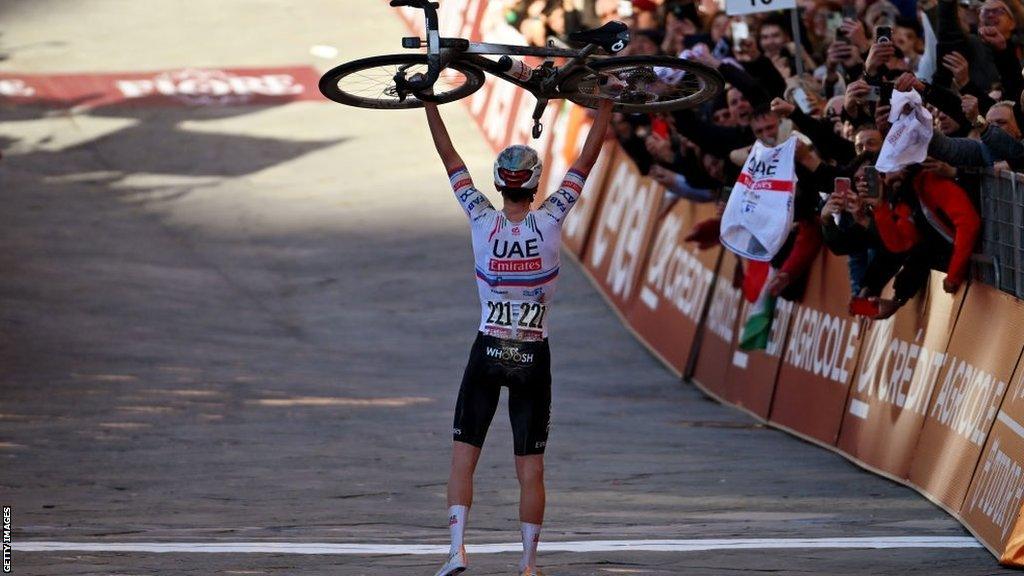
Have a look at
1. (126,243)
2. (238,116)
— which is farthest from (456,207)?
(238,116)

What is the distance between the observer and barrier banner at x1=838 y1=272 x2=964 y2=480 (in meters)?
11.8

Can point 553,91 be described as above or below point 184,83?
above

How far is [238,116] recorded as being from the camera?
30.9 meters

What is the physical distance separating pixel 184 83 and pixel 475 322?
46.0 feet

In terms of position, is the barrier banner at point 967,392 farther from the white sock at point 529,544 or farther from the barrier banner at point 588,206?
the barrier banner at point 588,206

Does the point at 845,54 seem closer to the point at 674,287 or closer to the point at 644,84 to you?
the point at 644,84

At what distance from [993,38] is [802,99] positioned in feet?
8.39

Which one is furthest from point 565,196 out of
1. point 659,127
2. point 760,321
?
point 659,127

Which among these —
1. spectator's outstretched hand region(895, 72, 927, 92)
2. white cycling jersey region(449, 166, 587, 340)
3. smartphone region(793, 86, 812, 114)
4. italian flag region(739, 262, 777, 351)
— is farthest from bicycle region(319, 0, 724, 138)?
italian flag region(739, 262, 777, 351)

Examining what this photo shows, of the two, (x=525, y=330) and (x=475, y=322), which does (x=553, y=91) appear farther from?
(x=475, y=322)

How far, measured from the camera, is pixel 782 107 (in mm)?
12227

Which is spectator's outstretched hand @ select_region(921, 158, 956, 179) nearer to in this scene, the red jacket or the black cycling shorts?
the red jacket

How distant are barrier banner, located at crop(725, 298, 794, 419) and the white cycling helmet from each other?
646 centimetres

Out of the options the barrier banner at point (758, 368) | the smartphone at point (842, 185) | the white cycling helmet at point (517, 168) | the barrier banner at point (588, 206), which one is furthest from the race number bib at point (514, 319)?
the barrier banner at point (588, 206)
